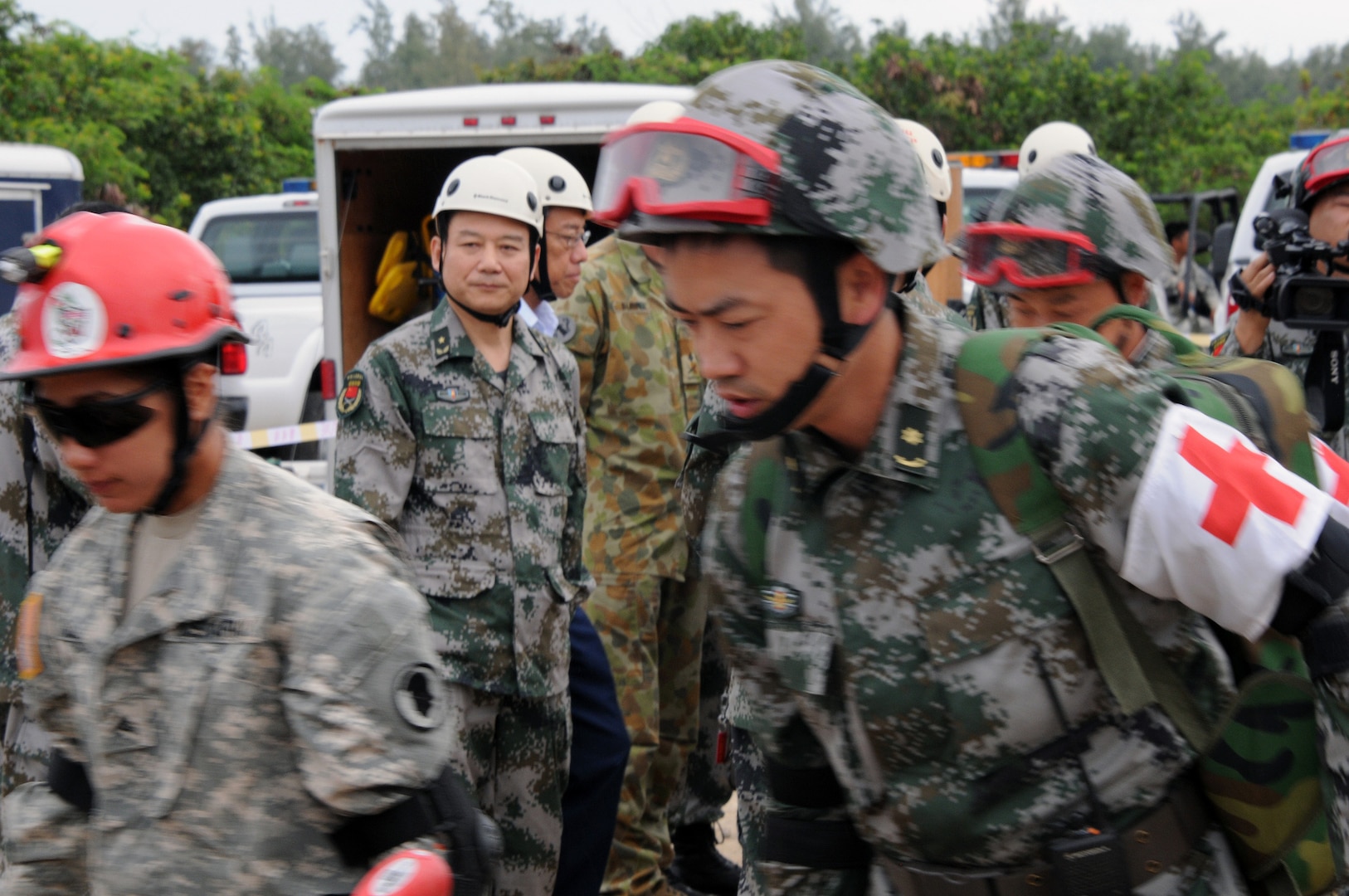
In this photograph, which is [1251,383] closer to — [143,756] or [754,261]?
[754,261]

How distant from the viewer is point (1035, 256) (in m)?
3.32

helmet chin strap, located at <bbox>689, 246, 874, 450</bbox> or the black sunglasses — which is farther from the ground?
helmet chin strap, located at <bbox>689, 246, 874, 450</bbox>

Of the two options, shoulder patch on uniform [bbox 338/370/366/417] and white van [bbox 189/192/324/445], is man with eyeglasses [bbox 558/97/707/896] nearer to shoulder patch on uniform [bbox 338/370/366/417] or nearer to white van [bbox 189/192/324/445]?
shoulder patch on uniform [bbox 338/370/366/417]

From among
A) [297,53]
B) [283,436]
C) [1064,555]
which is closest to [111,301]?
[1064,555]

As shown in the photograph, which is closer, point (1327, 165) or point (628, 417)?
point (1327, 165)

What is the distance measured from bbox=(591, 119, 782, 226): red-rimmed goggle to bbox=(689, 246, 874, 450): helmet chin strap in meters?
0.14

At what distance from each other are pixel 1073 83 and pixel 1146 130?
1.55 meters

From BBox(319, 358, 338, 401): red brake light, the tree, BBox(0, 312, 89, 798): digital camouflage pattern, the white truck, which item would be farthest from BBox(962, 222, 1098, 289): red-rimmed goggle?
the tree

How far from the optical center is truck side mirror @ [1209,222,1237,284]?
9.53 meters

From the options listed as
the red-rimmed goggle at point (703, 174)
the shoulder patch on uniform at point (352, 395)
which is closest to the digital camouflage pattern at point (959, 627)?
the red-rimmed goggle at point (703, 174)

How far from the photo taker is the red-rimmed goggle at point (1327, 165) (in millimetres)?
4336

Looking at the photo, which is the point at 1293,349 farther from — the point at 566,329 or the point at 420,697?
the point at 420,697

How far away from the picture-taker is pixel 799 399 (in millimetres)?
Result: 1880

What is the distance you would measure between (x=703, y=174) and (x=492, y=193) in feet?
9.53
